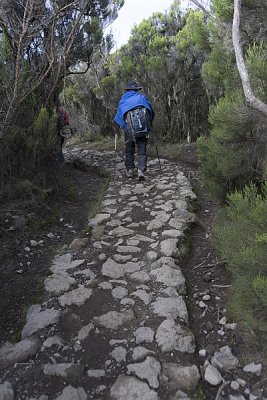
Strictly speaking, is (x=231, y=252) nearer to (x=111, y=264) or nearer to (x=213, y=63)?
(x=111, y=264)

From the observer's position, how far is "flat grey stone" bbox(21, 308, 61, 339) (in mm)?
2843

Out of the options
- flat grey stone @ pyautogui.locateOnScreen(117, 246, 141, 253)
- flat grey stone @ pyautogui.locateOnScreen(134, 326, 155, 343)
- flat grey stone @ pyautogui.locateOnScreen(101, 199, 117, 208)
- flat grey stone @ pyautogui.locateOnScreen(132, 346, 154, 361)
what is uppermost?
flat grey stone @ pyautogui.locateOnScreen(101, 199, 117, 208)

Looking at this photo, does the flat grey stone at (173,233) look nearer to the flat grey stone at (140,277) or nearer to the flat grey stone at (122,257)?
the flat grey stone at (122,257)

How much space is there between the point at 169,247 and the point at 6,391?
2.20 metres

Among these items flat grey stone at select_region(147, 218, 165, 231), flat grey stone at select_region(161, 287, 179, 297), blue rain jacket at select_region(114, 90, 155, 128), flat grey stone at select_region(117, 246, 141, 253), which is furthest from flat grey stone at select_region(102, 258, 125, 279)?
blue rain jacket at select_region(114, 90, 155, 128)

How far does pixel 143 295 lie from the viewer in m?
3.26

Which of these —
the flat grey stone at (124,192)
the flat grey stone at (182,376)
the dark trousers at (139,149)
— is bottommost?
the flat grey stone at (182,376)

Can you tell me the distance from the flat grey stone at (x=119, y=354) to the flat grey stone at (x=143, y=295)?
0.58 m

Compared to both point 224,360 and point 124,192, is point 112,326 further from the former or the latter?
point 124,192

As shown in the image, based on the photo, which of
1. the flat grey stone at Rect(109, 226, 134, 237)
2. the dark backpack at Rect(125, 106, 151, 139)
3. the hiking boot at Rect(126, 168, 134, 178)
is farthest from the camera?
the hiking boot at Rect(126, 168, 134, 178)

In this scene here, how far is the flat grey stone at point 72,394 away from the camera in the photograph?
7.38 ft

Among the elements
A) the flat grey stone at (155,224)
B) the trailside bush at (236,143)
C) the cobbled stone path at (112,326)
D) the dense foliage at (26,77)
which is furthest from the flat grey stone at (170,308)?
the dense foliage at (26,77)

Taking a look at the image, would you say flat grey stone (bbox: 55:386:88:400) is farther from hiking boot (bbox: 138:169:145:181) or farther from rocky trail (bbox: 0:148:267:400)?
hiking boot (bbox: 138:169:145:181)

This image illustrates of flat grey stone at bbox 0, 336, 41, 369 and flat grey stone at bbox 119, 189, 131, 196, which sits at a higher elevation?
flat grey stone at bbox 119, 189, 131, 196
